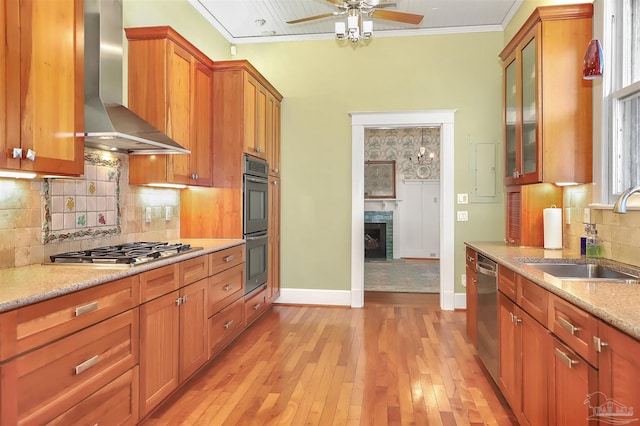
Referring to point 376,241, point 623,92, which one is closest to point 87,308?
point 623,92

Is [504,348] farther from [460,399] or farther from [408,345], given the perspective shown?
[408,345]

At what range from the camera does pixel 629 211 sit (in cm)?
231

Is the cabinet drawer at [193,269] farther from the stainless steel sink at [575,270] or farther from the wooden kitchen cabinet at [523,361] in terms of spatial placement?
the stainless steel sink at [575,270]

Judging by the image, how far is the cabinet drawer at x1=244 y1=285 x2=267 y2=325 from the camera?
3.87m

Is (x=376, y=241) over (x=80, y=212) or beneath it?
beneath

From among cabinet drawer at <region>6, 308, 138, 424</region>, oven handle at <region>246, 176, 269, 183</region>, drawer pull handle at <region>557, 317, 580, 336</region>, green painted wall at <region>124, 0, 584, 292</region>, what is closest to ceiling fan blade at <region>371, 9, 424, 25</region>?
green painted wall at <region>124, 0, 584, 292</region>

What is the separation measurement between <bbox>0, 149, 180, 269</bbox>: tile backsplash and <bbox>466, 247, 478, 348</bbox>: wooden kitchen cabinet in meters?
2.58

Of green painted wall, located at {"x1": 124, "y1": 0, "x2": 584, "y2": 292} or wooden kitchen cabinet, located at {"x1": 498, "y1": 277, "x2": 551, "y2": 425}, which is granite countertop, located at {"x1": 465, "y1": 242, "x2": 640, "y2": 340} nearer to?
wooden kitchen cabinet, located at {"x1": 498, "y1": 277, "x2": 551, "y2": 425}

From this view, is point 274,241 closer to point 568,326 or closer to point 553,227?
point 553,227

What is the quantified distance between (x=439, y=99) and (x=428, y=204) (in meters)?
4.55

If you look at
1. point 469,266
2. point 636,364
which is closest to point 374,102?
point 469,266

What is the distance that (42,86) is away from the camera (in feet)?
6.23

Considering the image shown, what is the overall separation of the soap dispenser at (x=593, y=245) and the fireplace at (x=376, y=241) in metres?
6.38

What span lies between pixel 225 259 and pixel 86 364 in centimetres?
159
